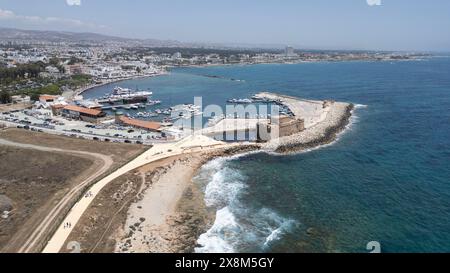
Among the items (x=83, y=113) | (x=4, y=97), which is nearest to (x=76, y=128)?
(x=83, y=113)

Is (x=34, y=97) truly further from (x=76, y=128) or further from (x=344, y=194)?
(x=344, y=194)

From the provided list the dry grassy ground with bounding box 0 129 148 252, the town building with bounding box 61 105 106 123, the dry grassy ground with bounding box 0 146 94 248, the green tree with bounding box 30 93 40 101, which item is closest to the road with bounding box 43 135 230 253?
the dry grassy ground with bounding box 0 129 148 252

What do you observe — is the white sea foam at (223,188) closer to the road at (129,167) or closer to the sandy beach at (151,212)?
the sandy beach at (151,212)

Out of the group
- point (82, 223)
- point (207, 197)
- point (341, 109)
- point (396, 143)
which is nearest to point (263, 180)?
point (207, 197)

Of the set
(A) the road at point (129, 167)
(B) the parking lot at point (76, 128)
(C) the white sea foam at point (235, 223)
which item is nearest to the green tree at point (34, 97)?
(B) the parking lot at point (76, 128)

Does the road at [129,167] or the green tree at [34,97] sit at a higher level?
the green tree at [34,97]

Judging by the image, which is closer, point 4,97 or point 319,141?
point 319,141
